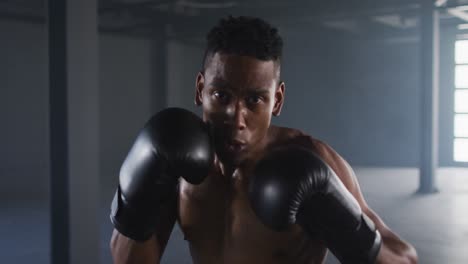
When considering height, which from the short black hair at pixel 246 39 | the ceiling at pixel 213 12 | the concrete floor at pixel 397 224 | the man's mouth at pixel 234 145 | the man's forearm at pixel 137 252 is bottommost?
the concrete floor at pixel 397 224

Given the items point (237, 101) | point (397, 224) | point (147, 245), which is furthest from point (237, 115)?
point (397, 224)

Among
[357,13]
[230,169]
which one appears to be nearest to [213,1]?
[357,13]

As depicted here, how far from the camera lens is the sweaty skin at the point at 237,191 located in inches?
56.4

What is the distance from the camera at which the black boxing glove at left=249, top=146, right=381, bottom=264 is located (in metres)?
1.28

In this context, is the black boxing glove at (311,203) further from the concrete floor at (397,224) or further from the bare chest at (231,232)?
the concrete floor at (397,224)

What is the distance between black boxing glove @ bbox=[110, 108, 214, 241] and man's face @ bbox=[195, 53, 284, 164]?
2.1 inches

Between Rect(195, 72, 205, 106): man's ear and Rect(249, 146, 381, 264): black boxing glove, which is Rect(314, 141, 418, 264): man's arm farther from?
Rect(195, 72, 205, 106): man's ear

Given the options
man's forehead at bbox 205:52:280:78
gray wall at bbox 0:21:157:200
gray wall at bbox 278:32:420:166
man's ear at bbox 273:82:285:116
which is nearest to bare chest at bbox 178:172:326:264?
man's ear at bbox 273:82:285:116

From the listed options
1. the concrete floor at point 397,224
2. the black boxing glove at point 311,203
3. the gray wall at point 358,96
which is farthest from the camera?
the gray wall at point 358,96

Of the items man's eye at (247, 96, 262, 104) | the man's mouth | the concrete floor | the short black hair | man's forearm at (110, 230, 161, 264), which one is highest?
the short black hair

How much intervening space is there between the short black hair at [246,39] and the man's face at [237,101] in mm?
20

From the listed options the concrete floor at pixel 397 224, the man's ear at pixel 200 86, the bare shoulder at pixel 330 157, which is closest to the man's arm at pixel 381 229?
the bare shoulder at pixel 330 157

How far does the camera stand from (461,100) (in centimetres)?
1109

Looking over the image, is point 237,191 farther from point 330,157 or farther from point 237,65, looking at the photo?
point 237,65
